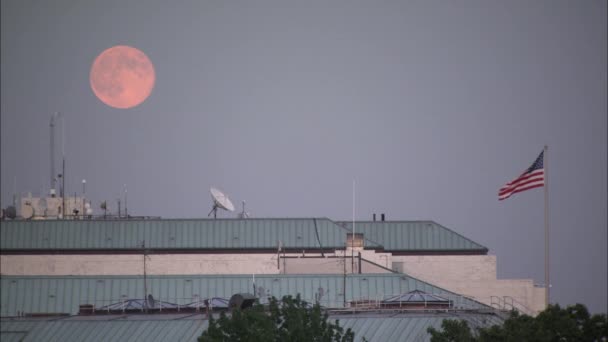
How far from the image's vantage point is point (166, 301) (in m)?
111

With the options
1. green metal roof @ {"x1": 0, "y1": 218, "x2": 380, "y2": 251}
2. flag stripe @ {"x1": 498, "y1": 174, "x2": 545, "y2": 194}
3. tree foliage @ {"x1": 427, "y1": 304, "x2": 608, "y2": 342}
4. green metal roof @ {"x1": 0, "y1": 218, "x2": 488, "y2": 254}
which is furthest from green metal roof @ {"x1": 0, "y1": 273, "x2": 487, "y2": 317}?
tree foliage @ {"x1": 427, "y1": 304, "x2": 608, "y2": 342}

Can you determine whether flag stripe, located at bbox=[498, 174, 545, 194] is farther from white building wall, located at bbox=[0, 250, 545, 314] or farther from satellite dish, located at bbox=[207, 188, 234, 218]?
satellite dish, located at bbox=[207, 188, 234, 218]

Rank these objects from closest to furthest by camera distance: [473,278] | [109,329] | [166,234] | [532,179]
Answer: [532,179] → [109,329] → [166,234] → [473,278]

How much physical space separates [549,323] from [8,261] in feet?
242

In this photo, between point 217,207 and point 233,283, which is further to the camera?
point 217,207

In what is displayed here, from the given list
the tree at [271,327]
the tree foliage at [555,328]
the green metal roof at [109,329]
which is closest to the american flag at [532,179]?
the tree foliage at [555,328]

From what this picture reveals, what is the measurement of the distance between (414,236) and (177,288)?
109 feet

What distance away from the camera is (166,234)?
13488cm

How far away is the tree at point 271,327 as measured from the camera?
70881mm

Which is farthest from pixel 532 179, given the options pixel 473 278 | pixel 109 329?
pixel 473 278

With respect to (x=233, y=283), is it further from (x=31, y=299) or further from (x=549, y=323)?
(x=549, y=323)

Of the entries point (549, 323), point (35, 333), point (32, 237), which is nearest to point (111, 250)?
point (32, 237)

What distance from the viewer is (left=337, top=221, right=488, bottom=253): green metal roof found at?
139625 millimetres

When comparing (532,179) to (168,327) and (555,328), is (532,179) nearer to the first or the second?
(555,328)
